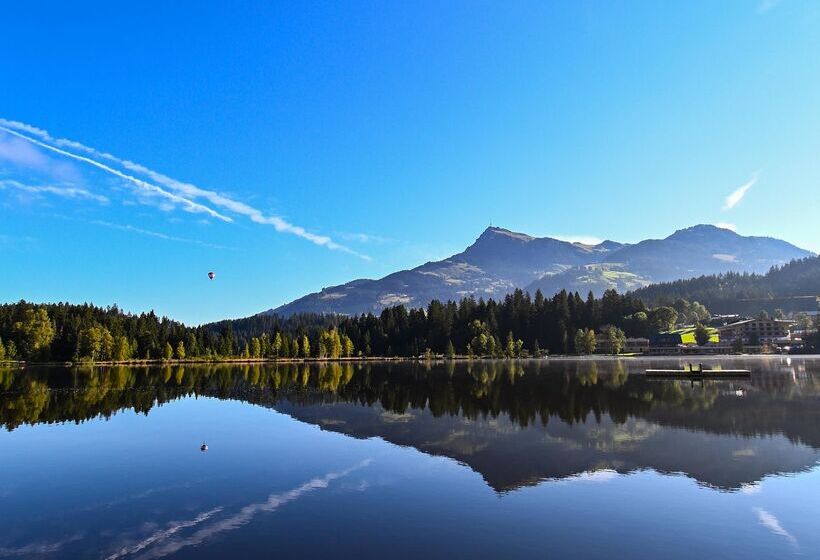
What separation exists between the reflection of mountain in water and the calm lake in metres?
0.32

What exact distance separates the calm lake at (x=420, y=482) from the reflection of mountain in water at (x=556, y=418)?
32 centimetres

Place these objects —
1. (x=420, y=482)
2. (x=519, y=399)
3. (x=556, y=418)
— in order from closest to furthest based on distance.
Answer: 1. (x=420, y=482)
2. (x=556, y=418)
3. (x=519, y=399)

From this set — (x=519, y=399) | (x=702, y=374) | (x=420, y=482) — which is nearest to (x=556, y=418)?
(x=519, y=399)

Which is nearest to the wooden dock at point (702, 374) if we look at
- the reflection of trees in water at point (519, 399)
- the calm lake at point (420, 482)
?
the reflection of trees in water at point (519, 399)

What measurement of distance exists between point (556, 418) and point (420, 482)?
80.4 ft

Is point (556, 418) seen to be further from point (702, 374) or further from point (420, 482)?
point (702, 374)

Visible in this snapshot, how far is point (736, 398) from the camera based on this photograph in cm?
6362

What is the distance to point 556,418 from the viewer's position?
48.8 meters

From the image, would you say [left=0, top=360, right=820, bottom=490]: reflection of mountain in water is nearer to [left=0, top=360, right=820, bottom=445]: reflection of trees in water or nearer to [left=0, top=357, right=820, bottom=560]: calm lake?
[left=0, top=360, right=820, bottom=445]: reflection of trees in water

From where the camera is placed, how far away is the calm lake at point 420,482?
19.7 m

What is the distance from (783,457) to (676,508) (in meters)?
15.1

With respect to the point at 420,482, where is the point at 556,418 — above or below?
below

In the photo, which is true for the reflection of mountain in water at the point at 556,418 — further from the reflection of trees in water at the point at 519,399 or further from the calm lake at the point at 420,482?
the calm lake at the point at 420,482

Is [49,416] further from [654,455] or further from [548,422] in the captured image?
[654,455]
